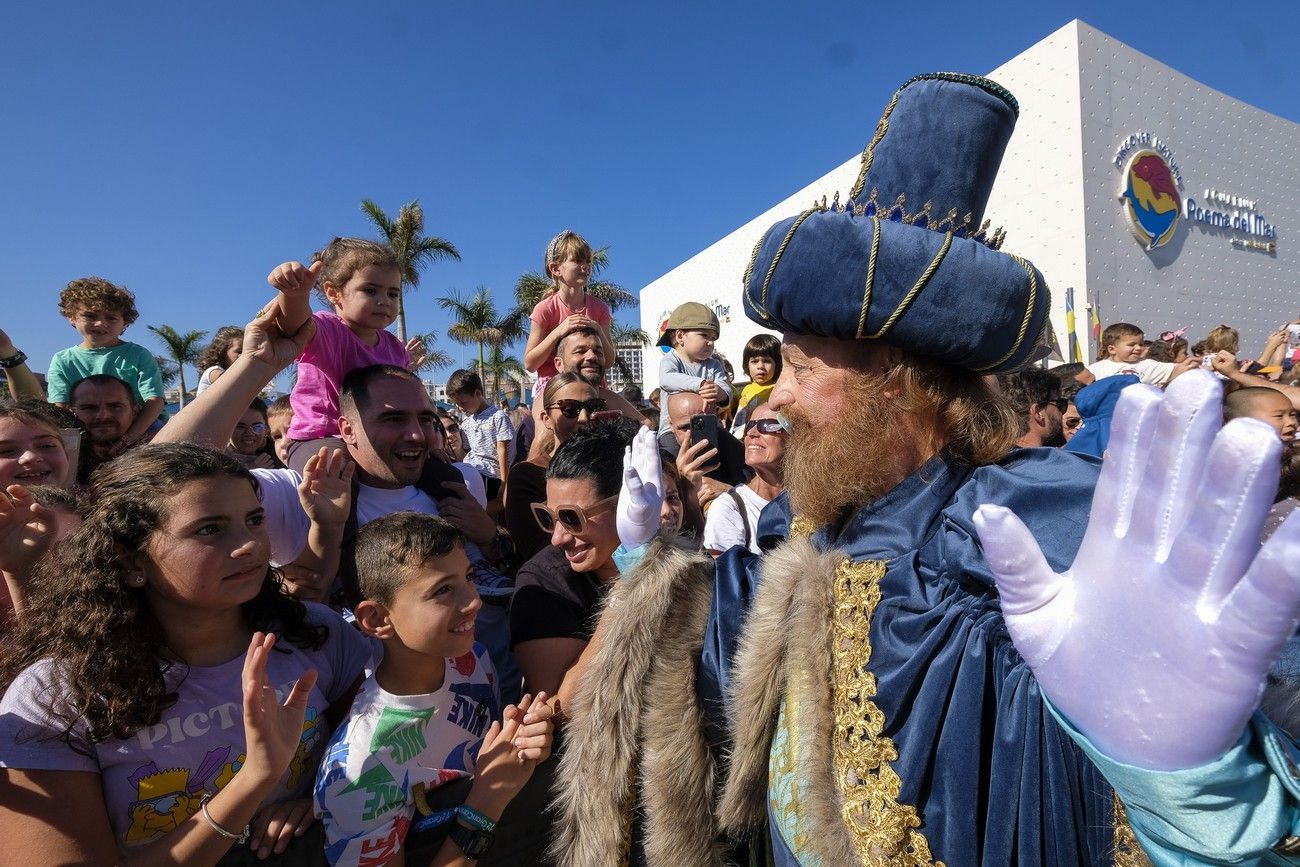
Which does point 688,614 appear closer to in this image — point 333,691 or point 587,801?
point 587,801

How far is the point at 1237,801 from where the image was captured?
2.56 feet

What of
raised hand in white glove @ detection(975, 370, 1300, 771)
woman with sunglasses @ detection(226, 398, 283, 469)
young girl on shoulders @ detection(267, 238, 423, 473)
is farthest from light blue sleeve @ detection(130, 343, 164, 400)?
raised hand in white glove @ detection(975, 370, 1300, 771)

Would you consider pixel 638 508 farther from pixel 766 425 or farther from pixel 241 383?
pixel 241 383

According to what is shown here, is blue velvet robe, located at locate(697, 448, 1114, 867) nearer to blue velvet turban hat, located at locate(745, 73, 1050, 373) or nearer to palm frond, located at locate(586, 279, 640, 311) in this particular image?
blue velvet turban hat, located at locate(745, 73, 1050, 373)

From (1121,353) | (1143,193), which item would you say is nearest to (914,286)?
(1121,353)

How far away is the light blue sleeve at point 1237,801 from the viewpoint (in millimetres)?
770

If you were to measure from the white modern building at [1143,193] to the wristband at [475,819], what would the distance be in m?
14.3

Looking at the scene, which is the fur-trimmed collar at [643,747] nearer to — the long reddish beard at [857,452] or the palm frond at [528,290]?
the long reddish beard at [857,452]

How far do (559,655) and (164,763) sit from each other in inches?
39.9

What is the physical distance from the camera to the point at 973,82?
4.57 feet

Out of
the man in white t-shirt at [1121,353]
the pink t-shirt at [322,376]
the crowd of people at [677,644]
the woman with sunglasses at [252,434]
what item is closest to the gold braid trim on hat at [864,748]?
the crowd of people at [677,644]

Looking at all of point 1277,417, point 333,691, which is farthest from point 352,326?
point 1277,417

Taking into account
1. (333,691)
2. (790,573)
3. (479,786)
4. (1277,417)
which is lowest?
(479,786)

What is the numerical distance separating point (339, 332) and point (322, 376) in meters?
0.21
